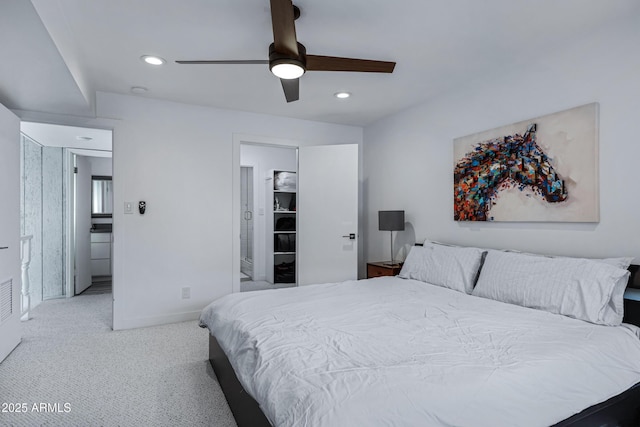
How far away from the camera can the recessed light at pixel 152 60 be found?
278 centimetres

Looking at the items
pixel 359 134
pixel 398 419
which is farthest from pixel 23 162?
pixel 398 419

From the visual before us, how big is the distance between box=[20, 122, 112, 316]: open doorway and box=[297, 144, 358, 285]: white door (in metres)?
2.51

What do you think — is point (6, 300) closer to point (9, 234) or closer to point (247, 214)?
point (9, 234)

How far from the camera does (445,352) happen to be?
1.57 meters

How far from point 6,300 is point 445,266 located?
3.68m

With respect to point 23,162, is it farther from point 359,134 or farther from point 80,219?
A: point 359,134

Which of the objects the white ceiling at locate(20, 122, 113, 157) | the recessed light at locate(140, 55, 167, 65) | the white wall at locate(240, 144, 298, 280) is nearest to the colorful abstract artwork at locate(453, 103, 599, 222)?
the recessed light at locate(140, 55, 167, 65)

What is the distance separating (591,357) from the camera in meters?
1.61

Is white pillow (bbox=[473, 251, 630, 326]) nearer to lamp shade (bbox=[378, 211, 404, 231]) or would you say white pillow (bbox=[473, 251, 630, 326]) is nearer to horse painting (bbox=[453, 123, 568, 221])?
horse painting (bbox=[453, 123, 568, 221])

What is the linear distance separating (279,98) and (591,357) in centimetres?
331

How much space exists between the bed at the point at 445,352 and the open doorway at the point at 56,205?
132 inches

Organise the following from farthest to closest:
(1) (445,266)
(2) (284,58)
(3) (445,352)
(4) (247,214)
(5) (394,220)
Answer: (4) (247,214) → (5) (394,220) → (1) (445,266) → (2) (284,58) → (3) (445,352)

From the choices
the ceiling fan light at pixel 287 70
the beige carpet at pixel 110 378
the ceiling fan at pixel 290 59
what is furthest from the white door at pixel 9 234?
the ceiling fan light at pixel 287 70

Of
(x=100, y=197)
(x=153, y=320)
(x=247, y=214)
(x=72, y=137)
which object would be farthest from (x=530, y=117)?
(x=100, y=197)
